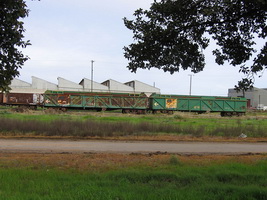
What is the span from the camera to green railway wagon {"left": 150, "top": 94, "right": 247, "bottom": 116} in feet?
134

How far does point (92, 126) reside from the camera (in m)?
17.5

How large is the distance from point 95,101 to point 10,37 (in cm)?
3383

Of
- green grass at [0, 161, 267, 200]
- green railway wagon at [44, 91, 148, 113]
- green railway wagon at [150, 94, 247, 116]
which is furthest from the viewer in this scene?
green railway wagon at [150, 94, 247, 116]

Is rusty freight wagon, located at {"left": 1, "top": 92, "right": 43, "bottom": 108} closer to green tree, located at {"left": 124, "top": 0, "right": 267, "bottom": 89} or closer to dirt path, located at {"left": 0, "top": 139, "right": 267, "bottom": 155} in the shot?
dirt path, located at {"left": 0, "top": 139, "right": 267, "bottom": 155}

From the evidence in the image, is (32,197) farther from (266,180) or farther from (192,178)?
(266,180)

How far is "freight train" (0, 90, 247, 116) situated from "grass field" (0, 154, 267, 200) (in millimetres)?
32004

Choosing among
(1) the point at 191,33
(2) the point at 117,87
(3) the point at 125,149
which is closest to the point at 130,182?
(1) the point at 191,33

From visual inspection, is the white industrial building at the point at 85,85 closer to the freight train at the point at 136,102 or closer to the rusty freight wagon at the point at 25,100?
the rusty freight wagon at the point at 25,100

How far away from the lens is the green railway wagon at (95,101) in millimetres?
39812

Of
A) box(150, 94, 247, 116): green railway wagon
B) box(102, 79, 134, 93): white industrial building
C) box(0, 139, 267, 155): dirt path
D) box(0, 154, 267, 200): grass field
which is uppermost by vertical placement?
box(102, 79, 134, 93): white industrial building

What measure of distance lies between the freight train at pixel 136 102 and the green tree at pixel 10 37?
32423 millimetres

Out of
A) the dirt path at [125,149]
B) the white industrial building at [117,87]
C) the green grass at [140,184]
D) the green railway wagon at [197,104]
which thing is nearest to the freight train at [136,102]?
the green railway wagon at [197,104]

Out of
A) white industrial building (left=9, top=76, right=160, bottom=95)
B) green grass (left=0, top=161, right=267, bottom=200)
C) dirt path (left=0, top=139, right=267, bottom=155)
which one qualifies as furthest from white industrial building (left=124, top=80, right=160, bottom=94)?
green grass (left=0, top=161, right=267, bottom=200)

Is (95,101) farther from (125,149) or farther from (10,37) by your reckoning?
(10,37)
